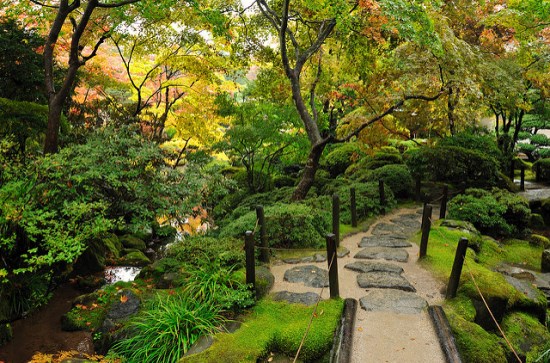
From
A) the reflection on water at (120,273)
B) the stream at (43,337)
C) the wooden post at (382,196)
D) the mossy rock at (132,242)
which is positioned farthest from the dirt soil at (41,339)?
the wooden post at (382,196)

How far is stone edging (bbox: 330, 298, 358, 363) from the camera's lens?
160 inches

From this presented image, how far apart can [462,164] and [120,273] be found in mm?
11107

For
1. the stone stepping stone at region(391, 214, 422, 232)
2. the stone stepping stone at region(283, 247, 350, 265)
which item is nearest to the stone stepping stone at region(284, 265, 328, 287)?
the stone stepping stone at region(283, 247, 350, 265)

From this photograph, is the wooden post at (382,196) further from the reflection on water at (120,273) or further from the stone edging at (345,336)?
the reflection on water at (120,273)

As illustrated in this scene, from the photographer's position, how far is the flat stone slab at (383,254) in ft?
24.1

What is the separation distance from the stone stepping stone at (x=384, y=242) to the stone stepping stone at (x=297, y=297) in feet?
9.90

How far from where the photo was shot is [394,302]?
538 cm

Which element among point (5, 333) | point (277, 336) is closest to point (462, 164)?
point (277, 336)

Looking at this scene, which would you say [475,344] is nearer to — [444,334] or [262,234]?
[444,334]

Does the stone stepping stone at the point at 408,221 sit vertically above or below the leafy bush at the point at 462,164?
below

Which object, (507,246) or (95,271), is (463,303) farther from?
(95,271)

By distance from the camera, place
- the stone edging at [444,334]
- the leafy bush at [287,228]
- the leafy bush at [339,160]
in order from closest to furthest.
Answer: the stone edging at [444,334], the leafy bush at [287,228], the leafy bush at [339,160]

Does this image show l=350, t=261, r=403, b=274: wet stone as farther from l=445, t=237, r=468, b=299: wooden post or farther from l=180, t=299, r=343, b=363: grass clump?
l=180, t=299, r=343, b=363: grass clump

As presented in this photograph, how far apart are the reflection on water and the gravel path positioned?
436cm
